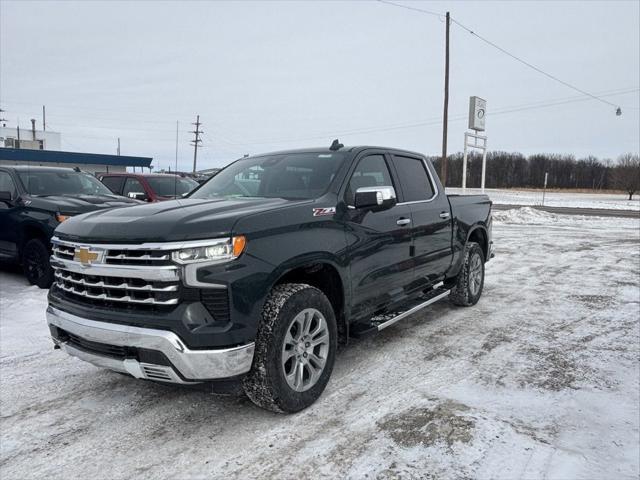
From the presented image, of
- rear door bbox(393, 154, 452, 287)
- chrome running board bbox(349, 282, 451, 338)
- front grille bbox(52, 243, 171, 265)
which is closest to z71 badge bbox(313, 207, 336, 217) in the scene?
chrome running board bbox(349, 282, 451, 338)

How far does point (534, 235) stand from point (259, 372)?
14.1m

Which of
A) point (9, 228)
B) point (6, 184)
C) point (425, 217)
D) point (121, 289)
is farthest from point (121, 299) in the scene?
point (6, 184)

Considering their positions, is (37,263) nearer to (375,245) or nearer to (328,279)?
(328,279)

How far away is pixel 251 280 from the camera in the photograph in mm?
2943

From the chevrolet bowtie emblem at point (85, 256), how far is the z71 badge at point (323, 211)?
4.84ft

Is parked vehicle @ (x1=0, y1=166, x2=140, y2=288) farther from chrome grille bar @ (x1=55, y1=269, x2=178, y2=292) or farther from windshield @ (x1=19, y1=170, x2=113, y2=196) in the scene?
chrome grille bar @ (x1=55, y1=269, x2=178, y2=292)

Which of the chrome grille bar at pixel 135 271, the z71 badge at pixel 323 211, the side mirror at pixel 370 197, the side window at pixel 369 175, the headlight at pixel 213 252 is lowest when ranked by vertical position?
the chrome grille bar at pixel 135 271

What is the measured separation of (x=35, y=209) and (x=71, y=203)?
53cm

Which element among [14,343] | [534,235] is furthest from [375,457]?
[534,235]

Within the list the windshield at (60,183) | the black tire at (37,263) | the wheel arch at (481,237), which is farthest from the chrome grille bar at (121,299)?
the windshield at (60,183)

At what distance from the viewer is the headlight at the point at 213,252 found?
9.30ft

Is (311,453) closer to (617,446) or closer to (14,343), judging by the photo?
(617,446)

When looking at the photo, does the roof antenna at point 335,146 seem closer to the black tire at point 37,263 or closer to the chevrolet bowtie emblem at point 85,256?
the chevrolet bowtie emblem at point 85,256

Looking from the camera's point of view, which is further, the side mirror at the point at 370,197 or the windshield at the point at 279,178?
the windshield at the point at 279,178
